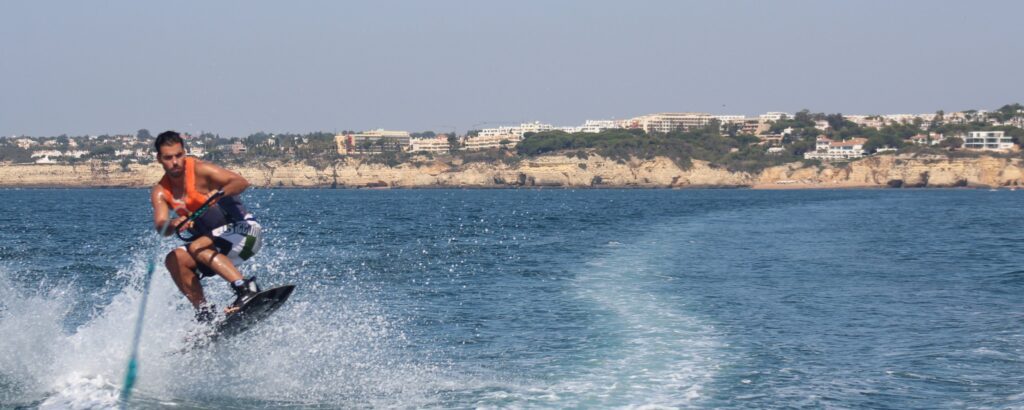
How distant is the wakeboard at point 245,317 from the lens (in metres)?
10.2

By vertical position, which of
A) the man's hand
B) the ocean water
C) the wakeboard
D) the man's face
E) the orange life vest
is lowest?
the ocean water

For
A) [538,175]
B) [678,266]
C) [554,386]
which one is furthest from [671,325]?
[538,175]

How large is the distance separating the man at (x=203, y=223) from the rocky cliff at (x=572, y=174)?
16607 centimetres

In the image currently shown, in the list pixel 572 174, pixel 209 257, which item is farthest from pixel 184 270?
pixel 572 174

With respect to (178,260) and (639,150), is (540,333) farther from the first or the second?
(639,150)

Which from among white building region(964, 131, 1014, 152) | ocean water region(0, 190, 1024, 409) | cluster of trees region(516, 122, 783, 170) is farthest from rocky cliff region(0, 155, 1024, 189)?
ocean water region(0, 190, 1024, 409)

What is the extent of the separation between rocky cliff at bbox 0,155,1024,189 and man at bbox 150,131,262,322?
166069 millimetres

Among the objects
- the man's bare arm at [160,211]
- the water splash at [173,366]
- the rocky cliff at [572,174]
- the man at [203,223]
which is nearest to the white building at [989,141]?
the rocky cliff at [572,174]

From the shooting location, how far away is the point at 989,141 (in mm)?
183875

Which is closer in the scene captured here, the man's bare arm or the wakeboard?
the man's bare arm

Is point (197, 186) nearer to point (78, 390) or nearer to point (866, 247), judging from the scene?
point (78, 390)

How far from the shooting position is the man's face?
958cm

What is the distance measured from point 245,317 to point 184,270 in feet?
2.28

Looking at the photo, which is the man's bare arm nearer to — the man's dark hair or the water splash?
the man's dark hair
